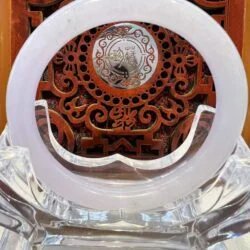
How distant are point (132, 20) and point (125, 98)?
28 centimetres

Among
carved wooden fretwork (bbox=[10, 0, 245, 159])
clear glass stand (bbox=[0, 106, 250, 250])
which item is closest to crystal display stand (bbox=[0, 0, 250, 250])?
clear glass stand (bbox=[0, 106, 250, 250])

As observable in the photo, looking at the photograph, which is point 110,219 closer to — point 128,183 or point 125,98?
point 128,183

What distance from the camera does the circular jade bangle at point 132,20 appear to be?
486mm

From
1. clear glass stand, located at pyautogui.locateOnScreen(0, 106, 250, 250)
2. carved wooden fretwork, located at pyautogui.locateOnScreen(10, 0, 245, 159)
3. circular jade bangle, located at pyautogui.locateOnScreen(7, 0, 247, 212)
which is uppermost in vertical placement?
carved wooden fretwork, located at pyautogui.locateOnScreen(10, 0, 245, 159)

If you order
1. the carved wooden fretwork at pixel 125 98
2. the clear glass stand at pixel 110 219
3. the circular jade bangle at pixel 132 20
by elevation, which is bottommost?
the clear glass stand at pixel 110 219

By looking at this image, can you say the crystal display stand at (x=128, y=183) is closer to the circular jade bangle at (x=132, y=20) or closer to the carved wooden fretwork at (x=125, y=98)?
the circular jade bangle at (x=132, y=20)

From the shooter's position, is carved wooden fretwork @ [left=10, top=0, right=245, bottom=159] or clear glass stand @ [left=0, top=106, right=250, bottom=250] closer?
clear glass stand @ [left=0, top=106, right=250, bottom=250]

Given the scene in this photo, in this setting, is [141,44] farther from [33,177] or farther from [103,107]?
[33,177]

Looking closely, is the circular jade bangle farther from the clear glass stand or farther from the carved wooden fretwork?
the carved wooden fretwork

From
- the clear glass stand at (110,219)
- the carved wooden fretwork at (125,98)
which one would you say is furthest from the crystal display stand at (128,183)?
the carved wooden fretwork at (125,98)

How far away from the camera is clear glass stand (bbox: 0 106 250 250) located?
1.37 feet

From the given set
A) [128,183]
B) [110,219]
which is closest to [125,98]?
[128,183]

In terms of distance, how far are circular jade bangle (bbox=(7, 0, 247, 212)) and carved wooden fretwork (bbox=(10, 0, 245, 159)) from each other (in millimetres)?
206

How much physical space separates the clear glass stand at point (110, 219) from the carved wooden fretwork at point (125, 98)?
26 cm
